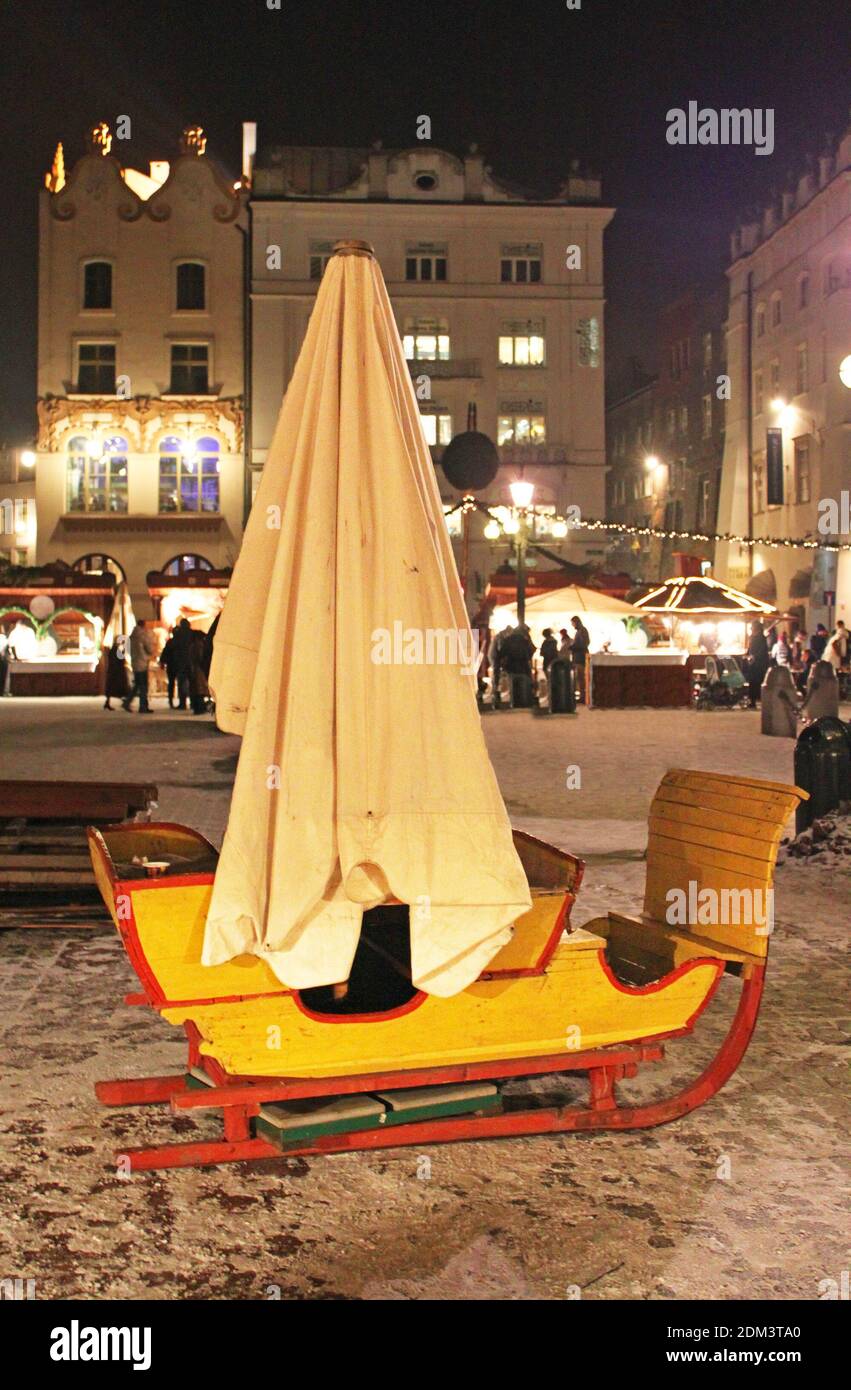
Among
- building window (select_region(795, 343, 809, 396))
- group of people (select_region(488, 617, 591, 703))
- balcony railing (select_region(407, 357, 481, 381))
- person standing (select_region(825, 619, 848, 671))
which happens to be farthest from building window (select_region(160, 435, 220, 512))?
person standing (select_region(825, 619, 848, 671))

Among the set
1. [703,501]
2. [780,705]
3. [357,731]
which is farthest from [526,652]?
[703,501]

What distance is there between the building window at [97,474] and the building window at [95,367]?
5.70 feet

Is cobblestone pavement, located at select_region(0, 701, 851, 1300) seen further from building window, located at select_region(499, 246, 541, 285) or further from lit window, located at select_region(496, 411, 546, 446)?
building window, located at select_region(499, 246, 541, 285)

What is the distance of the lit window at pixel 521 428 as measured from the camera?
44.7 metres

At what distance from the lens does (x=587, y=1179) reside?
3967 millimetres

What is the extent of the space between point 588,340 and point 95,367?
54.1 ft

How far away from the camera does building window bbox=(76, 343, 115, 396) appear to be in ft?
143

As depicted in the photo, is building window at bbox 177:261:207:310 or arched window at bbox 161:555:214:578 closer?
arched window at bbox 161:555:214:578

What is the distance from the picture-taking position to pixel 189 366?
4397 cm

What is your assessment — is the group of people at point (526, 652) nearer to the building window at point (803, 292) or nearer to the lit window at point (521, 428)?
the lit window at point (521, 428)

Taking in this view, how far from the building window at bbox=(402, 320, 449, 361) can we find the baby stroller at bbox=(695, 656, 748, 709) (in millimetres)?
21974

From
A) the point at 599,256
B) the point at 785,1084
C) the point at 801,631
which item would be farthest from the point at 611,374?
the point at 785,1084

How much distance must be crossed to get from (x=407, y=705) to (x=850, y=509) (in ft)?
119

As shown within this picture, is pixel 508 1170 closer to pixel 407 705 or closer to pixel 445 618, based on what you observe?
pixel 407 705
